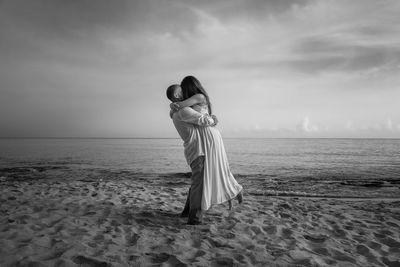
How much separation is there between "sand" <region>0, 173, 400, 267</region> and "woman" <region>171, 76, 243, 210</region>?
516 mm

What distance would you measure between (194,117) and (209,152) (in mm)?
676

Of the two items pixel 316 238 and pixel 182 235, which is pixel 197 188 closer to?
pixel 182 235

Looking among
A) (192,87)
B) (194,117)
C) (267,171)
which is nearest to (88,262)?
(194,117)

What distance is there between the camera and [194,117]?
4336 millimetres

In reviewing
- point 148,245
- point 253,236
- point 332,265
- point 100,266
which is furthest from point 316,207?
point 100,266

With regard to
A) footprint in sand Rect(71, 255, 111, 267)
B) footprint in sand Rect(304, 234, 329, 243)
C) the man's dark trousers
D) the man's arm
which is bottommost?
footprint in sand Rect(304, 234, 329, 243)

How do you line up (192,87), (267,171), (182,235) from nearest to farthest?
(182,235) → (192,87) → (267,171)

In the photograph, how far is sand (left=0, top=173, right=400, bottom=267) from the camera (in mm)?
3309

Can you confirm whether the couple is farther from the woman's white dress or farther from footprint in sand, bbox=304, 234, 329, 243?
footprint in sand, bbox=304, 234, 329, 243

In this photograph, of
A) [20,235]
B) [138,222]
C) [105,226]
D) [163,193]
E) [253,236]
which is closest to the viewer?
[20,235]

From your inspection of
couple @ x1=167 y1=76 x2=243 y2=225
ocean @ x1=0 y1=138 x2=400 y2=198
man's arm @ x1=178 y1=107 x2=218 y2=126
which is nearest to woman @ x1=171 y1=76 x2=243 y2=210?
couple @ x1=167 y1=76 x2=243 y2=225

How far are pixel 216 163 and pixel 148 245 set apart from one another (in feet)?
5.57

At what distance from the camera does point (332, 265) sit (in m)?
3.22

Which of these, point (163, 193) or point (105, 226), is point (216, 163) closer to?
point (105, 226)
